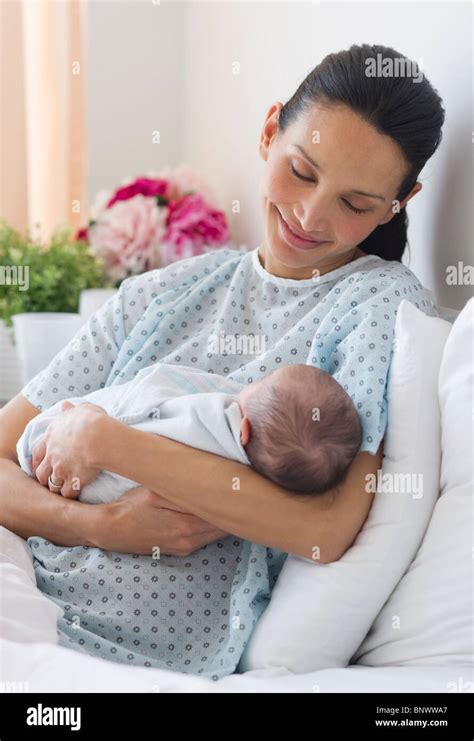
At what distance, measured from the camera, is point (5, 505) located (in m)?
1.42

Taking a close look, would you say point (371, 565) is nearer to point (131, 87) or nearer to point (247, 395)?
point (247, 395)

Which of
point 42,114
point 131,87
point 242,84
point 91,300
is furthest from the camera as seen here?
point 131,87

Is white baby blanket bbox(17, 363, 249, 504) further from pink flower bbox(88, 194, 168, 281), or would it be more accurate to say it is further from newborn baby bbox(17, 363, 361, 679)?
pink flower bbox(88, 194, 168, 281)

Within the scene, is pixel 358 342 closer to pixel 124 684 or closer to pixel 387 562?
pixel 387 562

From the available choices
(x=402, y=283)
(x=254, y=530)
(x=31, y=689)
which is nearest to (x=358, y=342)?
(x=402, y=283)

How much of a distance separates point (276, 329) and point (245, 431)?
333mm

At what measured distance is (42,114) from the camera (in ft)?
10.9

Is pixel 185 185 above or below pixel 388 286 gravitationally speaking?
above

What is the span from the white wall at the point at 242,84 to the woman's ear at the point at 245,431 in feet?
1.72

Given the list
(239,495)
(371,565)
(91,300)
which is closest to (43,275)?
(91,300)

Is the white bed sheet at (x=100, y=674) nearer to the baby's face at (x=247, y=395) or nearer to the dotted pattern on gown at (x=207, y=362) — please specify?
the dotted pattern on gown at (x=207, y=362)

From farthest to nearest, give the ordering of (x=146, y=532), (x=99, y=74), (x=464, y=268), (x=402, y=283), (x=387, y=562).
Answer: (x=99, y=74), (x=464, y=268), (x=402, y=283), (x=146, y=532), (x=387, y=562)

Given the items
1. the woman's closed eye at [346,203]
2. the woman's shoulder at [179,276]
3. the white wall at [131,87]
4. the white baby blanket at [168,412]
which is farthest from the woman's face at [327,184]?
the white wall at [131,87]
